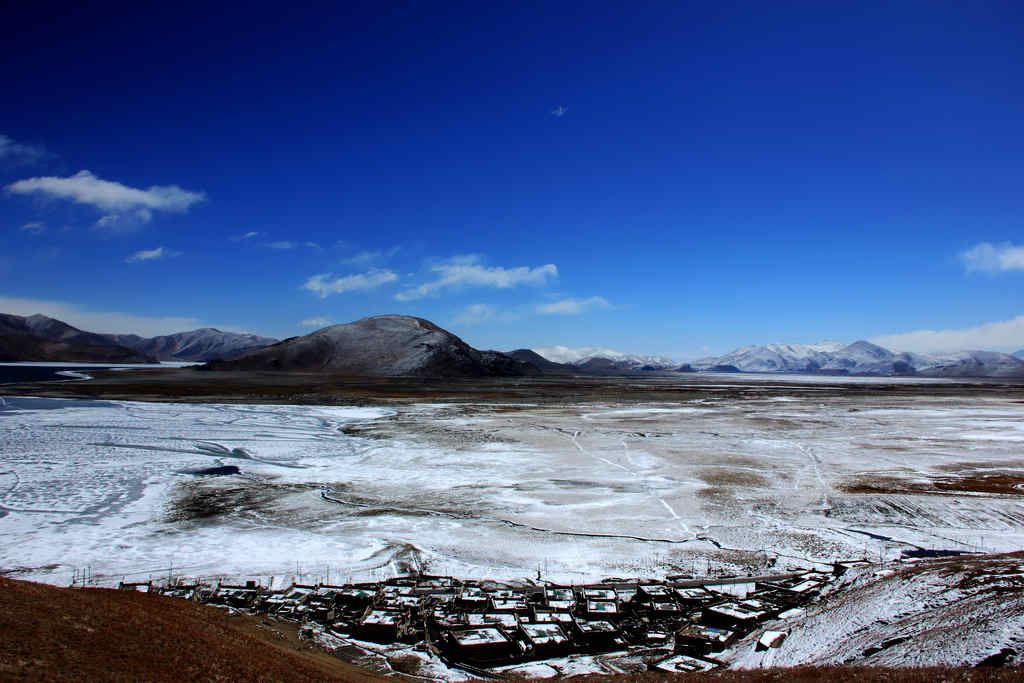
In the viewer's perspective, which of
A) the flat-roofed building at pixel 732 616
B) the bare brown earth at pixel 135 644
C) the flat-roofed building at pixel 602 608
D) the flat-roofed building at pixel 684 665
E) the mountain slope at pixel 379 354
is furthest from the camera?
the mountain slope at pixel 379 354

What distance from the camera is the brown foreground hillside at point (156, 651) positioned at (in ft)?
20.6

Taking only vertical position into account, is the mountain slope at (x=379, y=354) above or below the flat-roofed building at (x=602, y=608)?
above

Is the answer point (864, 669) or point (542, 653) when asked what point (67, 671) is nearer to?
point (542, 653)

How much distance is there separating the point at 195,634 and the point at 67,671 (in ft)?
6.11

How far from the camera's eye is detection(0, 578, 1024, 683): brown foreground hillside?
20.6 ft

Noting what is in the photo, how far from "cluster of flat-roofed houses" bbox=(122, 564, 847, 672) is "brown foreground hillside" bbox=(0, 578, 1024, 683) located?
0.99m

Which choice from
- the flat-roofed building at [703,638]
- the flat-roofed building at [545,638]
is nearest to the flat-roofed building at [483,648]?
the flat-roofed building at [545,638]

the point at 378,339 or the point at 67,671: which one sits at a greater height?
the point at 378,339

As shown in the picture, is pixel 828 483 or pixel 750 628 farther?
pixel 828 483

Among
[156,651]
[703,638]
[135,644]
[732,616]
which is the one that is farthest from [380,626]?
[732,616]

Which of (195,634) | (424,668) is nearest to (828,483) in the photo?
(424,668)

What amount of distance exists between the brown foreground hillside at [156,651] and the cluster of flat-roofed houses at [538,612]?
3.24 feet

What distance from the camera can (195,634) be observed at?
7.77m

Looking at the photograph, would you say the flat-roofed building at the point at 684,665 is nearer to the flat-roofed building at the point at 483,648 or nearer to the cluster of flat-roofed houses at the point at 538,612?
the cluster of flat-roofed houses at the point at 538,612
